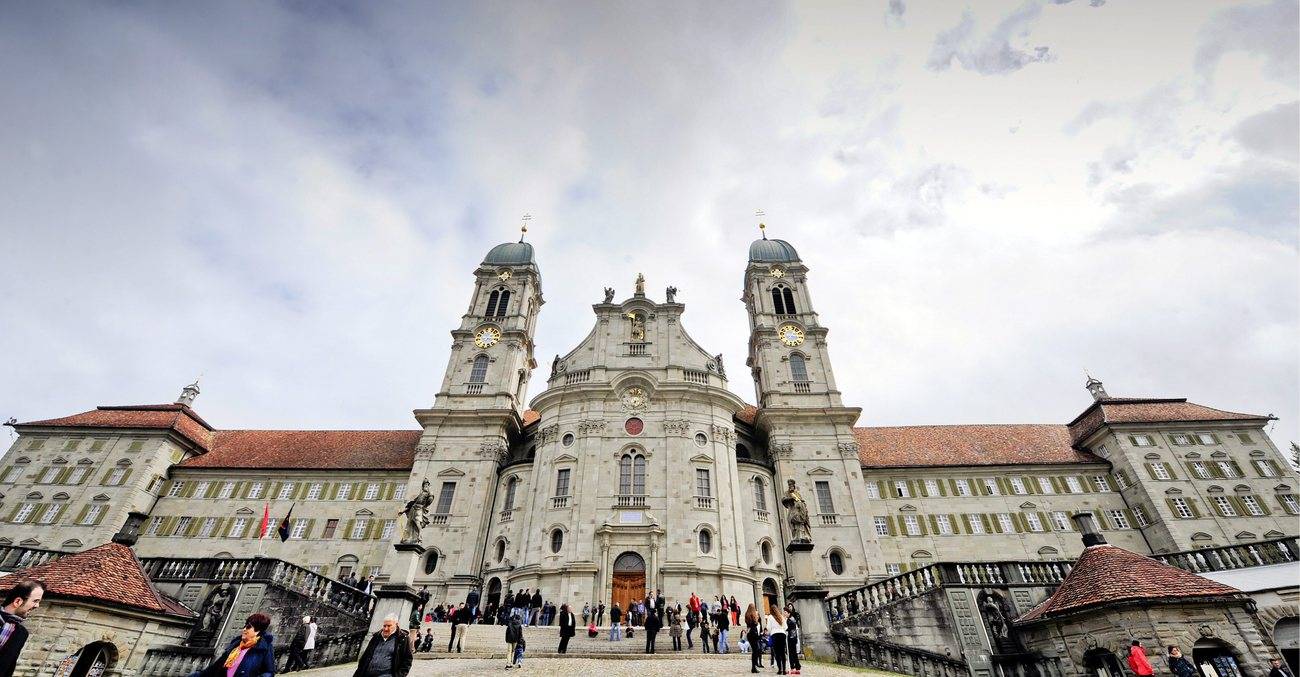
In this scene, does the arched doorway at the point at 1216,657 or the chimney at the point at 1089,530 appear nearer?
the arched doorway at the point at 1216,657

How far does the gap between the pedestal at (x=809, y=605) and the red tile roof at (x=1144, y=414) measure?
31.8m

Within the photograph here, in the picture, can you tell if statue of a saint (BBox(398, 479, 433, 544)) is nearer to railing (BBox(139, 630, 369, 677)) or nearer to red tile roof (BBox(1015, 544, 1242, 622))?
railing (BBox(139, 630, 369, 677))

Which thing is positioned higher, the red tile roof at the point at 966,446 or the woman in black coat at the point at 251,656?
the red tile roof at the point at 966,446

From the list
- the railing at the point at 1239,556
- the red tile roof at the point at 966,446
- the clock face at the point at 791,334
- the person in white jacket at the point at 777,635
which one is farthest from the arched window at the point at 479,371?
the railing at the point at 1239,556

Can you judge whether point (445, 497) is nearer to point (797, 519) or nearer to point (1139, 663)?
point (797, 519)

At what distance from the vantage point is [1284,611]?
53.5 feet

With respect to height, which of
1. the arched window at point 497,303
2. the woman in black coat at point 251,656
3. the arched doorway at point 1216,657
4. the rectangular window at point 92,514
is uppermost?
the arched window at point 497,303

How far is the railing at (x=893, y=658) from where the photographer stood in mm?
15898

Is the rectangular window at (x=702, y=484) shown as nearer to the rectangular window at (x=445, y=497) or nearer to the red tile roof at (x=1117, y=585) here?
the rectangular window at (x=445, y=497)

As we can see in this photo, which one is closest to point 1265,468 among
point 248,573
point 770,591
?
point 770,591

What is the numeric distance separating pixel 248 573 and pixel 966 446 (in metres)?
42.5

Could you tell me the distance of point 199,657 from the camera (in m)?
17.3

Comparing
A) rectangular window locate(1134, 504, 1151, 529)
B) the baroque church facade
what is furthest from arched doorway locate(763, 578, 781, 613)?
rectangular window locate(1134, 504, 1151, 529)

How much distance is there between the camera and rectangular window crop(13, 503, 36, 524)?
3456 centimetres
